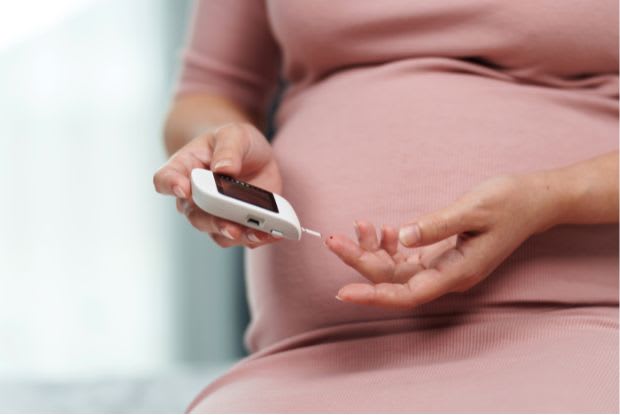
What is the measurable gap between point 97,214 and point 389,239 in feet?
5.49

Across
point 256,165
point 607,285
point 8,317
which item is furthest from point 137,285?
point 607,285

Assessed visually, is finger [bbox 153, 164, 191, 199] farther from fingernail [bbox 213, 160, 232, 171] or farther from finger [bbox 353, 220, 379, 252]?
finger [bbox 353, 220, 379, 252]

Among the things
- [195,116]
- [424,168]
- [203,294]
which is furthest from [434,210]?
[203,294]

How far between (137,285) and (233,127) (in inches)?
62.2

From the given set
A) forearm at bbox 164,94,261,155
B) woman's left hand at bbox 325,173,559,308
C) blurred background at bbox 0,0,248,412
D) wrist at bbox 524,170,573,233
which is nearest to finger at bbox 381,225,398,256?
woman's left hand at bbox 325,173,559,308

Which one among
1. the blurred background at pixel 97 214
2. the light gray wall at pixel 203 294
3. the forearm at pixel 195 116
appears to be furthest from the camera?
the light gray wall at pixel 203 294

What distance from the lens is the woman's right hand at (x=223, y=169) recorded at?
2.23 ft

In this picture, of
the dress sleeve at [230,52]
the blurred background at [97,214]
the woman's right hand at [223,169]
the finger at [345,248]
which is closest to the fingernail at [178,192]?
the woman's right hand at [223,169]

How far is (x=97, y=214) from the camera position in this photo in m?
2.19

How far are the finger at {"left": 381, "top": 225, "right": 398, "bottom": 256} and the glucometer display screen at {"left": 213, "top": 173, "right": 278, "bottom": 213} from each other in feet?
0.30

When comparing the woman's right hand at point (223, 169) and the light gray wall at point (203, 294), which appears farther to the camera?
the light gray wall at point (203, 294)

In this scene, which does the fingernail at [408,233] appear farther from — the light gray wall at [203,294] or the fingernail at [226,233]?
the light gray wall at [203,294]

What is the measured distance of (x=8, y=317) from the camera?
2164 millimetres

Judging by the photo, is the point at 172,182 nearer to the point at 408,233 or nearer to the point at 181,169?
the point at 181,169
